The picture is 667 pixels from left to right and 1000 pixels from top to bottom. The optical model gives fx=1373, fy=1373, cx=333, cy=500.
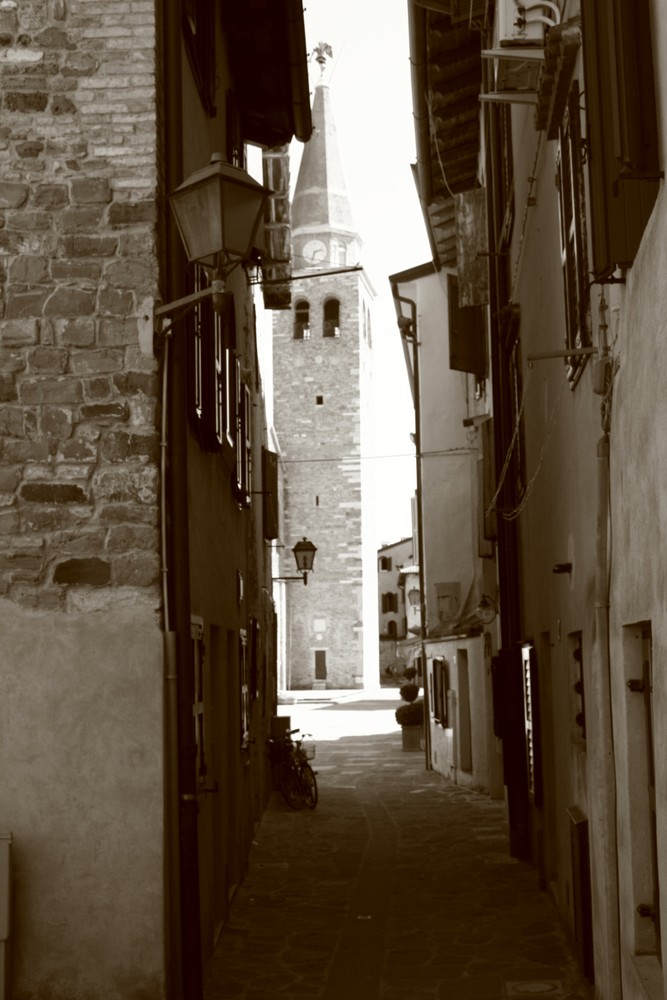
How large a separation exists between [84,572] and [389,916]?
433 cm

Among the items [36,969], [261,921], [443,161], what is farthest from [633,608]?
[443,161]

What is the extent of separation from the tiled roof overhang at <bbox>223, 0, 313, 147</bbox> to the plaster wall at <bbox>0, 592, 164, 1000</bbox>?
594 centimetres

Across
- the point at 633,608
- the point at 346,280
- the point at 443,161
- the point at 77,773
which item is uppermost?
the point at 346,280

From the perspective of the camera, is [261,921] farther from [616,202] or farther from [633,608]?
[616,202]

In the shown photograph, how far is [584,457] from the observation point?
7.39 metres

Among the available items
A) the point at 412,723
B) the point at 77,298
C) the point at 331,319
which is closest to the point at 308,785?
the point at 412,723

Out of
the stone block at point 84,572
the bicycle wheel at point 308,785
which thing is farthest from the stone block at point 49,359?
the bicycle wheel at point 308,785

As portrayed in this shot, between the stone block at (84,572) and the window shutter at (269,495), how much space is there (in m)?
10.00

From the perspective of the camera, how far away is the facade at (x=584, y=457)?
479cm

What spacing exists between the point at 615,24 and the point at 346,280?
61.8 meters

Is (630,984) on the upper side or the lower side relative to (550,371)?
lower

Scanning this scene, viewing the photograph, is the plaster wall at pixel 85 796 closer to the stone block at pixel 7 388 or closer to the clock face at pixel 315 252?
the stone block at pixel 7 388

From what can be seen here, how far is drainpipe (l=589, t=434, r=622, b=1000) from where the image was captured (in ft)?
20.6

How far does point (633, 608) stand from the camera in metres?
5.46
